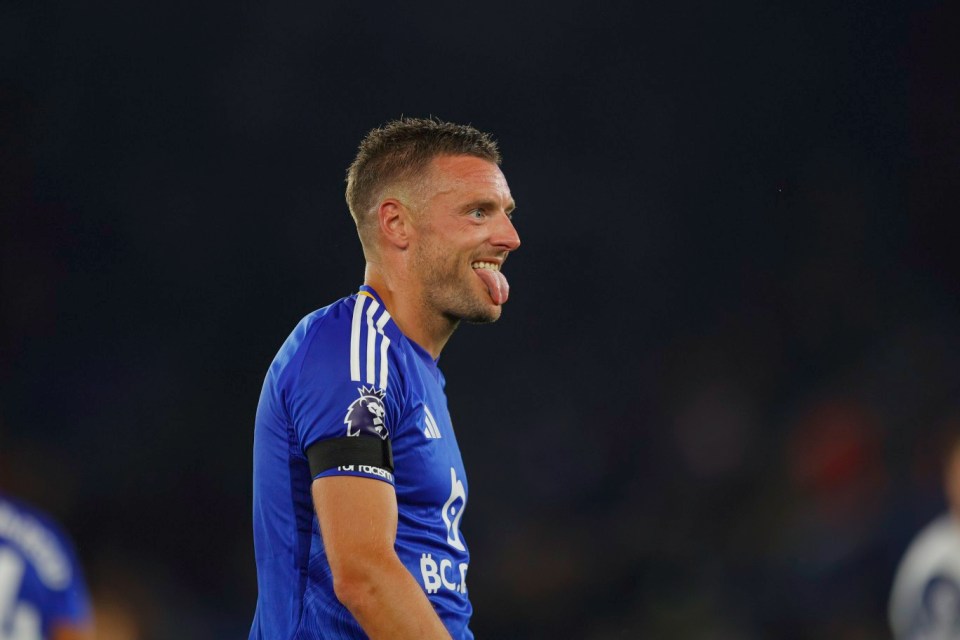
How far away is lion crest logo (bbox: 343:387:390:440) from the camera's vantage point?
5.73 feet

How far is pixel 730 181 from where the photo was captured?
6.38 m

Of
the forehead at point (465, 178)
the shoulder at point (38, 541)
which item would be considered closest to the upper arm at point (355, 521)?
the forehead at point (465, 178)

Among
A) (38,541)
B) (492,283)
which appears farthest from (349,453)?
(38,541)

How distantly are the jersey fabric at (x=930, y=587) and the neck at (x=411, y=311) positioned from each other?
3.90m

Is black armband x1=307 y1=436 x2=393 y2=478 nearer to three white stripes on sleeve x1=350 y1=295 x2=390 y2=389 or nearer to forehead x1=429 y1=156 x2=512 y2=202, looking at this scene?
three white stripes on sleeve x1=350 y1=295 x2=390 y2=389

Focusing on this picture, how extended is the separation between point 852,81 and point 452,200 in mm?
5000

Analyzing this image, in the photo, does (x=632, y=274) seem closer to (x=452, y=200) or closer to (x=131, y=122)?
(x=131, y=122)

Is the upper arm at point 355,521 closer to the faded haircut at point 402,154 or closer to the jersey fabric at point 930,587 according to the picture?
the faded haircut at point 402,154

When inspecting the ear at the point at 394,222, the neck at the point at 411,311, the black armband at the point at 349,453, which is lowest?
the black armband at the point at 349,453

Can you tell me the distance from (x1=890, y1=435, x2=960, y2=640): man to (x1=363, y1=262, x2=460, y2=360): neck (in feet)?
12.8

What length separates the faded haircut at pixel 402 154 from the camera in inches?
90.0

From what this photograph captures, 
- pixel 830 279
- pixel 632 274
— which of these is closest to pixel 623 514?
pixel 632 274

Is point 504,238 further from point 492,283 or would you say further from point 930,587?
point 930,587

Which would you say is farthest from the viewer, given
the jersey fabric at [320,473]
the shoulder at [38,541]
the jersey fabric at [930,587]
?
the jersey fabric at [930,587]
